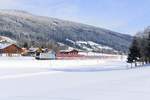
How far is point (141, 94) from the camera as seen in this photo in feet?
52.6

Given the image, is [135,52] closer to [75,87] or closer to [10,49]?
[75,87]

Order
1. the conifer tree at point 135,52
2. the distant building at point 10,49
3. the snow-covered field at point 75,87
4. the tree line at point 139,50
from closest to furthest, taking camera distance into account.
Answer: the snow-covered field at point 75,87 < the tree line at point 139,50 < the conifer tree at point 135,52 < the distant building at point 10,49

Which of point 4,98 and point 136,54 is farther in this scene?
point 136,54

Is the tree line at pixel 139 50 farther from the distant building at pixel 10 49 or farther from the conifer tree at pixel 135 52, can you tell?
the distant building at pixel 10 49

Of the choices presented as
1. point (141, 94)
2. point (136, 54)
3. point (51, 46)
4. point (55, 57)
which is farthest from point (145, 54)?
point (51, 46)

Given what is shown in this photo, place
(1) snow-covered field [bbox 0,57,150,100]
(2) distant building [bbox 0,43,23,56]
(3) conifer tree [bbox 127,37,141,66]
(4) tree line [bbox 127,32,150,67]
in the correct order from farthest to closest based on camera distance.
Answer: (2) distant building [bbox 0,43,23,56], (3) conifer tree [bbox 127,37,141,66], (4) tree line [bbox 127,32,150,67], (1) snow-covered field [bbox 0,57,150,100]

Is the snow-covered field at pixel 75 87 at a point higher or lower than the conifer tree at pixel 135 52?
lower

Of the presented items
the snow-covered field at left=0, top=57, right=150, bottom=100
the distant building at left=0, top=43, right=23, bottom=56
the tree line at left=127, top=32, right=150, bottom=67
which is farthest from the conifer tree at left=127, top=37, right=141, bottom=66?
the distant building at left=0, top=43, right=23, bottom=56

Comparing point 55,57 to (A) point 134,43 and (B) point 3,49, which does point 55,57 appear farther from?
(B) point 3,49

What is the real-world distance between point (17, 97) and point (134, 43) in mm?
64004

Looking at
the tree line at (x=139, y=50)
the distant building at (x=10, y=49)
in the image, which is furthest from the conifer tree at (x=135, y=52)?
the distant building at (x=10, y=49)

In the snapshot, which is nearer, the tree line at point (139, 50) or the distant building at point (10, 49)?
the tree line at point (139, 50)

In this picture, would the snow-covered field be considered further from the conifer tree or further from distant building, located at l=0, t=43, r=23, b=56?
distant building, located at l=0, t=43, r=23, b=56

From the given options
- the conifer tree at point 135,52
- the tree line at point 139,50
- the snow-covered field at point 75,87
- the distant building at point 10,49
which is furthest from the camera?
the distant building at point 10,49
